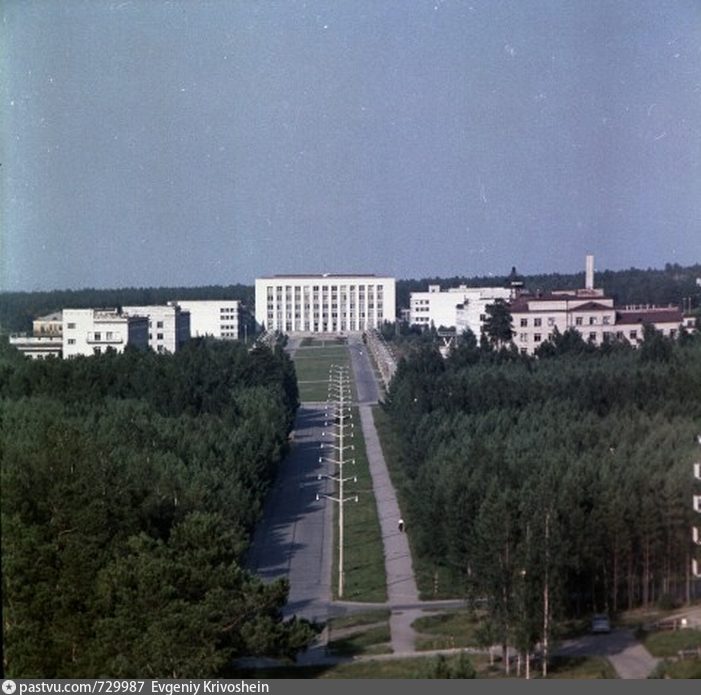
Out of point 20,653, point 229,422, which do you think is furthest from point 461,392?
point 20,653

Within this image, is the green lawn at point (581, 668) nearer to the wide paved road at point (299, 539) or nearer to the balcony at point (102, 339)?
the wide paved road at point (299, 539)

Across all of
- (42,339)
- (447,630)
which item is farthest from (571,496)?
(42,339)

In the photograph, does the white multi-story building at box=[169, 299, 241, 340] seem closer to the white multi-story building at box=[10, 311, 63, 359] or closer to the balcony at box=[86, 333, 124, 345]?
the balcony at box=[86, 333, 124, 345]

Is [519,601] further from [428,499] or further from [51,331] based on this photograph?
[51,331]

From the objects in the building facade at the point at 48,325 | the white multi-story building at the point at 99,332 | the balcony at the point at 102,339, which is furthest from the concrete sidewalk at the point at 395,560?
the balcony at the point at 102,339

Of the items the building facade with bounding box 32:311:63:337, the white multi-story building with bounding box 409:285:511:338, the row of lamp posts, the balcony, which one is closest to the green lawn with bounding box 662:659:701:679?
the row of lamp posts

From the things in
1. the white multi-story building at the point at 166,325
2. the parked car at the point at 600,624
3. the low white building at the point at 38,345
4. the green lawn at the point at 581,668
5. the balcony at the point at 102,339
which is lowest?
the green lawn at the point at 581,668
